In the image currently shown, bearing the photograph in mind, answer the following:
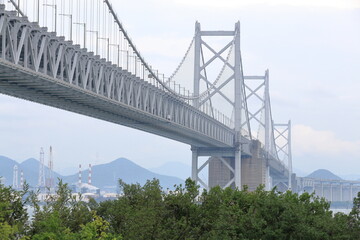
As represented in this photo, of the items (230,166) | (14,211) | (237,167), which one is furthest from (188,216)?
(230,166)

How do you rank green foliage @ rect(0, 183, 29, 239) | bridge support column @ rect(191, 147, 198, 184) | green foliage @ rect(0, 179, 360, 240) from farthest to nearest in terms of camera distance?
bridge support column @ rect(191, 147, 198, 184), green foliage @ rect(0, 179, 360, 240), green foliage @ rect(0, 183, 29, 239)

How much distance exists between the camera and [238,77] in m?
96.6

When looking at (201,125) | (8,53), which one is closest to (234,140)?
(201,125)

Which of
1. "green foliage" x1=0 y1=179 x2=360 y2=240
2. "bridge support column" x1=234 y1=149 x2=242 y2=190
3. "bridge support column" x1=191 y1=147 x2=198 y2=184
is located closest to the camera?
"green foliage" x1=0 y1=179 x2=360 y2=240

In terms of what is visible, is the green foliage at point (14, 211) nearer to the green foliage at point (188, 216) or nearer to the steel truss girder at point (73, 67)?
the green foliage at point (188, 216)

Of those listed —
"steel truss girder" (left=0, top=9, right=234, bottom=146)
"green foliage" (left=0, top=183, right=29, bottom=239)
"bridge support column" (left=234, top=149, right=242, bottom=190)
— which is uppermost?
"bridge support column" (left=234, top=149, right=242, bottom=190)

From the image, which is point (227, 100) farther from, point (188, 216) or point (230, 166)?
point (188, 216)

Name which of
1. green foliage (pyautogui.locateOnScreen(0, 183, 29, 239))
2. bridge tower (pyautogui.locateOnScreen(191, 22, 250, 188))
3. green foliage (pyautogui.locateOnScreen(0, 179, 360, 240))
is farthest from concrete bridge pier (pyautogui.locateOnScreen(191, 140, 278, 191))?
green foliage (pyautogui.locateOnScreen(0, 183, 29, 239))

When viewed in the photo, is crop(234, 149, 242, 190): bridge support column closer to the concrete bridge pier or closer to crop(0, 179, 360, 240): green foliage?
the concrete bridge pier

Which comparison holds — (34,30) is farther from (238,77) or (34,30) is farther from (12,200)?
(238,77)

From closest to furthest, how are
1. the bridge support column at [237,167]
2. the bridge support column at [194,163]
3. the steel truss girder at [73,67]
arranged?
the steel truss girder at [73,67] → the bridge support column at [194,163] → the bridge support column at [237,167]

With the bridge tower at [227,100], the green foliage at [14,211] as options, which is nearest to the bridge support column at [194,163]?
the bridge tower at [227,100]

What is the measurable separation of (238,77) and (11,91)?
183 feet

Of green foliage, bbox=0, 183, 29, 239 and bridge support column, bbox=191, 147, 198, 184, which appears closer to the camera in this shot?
green foliage, bbox=0, 183, 29, 239
